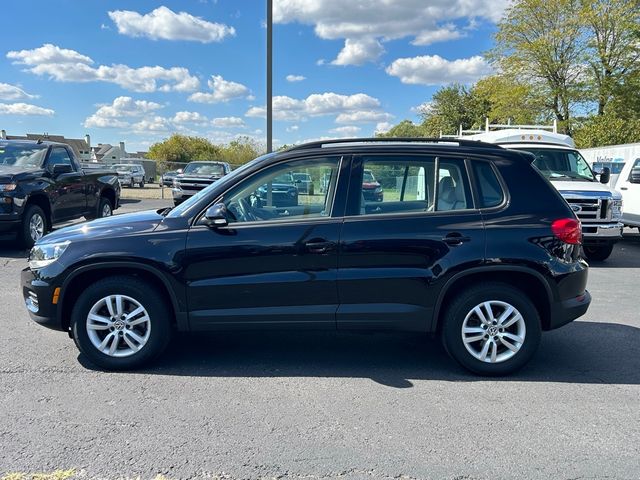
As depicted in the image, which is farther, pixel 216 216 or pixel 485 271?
pixel 485 271

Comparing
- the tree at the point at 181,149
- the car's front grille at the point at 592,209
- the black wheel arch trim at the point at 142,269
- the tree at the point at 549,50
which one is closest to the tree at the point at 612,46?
the tree at the point at 549,50

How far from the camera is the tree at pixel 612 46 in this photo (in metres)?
28.0

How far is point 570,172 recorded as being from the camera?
10.5 metres

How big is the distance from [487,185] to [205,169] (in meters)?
17.2

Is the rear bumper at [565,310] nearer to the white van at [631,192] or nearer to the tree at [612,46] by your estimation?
the white van at [631,192]

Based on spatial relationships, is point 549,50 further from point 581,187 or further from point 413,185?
point 413,185

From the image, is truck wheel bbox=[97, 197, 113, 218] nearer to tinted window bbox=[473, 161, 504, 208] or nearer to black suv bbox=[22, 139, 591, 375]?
black suv bbox=[22, 139, 591, 375]

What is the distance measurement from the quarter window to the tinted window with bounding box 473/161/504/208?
1191mm

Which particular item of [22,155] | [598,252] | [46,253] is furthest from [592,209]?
[22,155]

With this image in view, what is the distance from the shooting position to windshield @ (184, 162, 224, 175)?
20.1m

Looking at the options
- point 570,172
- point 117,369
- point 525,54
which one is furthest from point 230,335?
point 525,54

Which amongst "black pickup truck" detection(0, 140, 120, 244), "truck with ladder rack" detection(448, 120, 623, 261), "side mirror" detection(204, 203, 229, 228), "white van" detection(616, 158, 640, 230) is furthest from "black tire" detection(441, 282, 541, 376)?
"white van" detection(616, 158, 640, 230)

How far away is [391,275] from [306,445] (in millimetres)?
1508

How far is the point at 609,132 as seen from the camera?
27.1 meters
